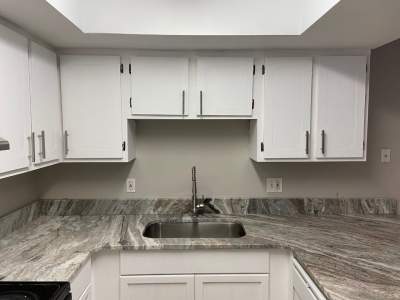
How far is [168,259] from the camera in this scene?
1865 millimetres

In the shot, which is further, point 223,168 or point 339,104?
point 223,168

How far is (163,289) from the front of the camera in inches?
74.0

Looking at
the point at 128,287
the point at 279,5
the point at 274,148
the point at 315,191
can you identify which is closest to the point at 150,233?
the point at 128,287

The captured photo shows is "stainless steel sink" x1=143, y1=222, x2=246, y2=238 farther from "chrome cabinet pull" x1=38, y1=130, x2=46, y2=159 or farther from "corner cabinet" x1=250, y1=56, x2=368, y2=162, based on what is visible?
"chrome cabinet pull" x1=38, y1=130, x2=46, y2=159

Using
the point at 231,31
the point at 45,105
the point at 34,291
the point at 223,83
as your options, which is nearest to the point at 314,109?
the point at 223,83

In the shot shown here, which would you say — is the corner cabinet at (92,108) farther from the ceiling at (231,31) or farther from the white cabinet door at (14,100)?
the white cabinet door at (14,100)

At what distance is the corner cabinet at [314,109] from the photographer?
7.02 feet

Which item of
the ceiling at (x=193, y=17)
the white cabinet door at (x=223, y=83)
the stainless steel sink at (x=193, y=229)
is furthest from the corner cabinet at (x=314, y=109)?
the stainless steel sink at (x=193, y=229)

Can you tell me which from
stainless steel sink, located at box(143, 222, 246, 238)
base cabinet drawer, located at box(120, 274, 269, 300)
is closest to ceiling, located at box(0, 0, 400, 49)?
stainless steel sink, located at box(143, 222, 246, 238)

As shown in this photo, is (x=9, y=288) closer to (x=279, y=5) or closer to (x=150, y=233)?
(x=150, y=233)

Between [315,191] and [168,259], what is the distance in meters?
1.30

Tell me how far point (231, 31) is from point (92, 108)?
3.37 ft

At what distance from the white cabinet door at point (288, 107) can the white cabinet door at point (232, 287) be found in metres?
0.82

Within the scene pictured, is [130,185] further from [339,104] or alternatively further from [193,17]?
[339,104]
